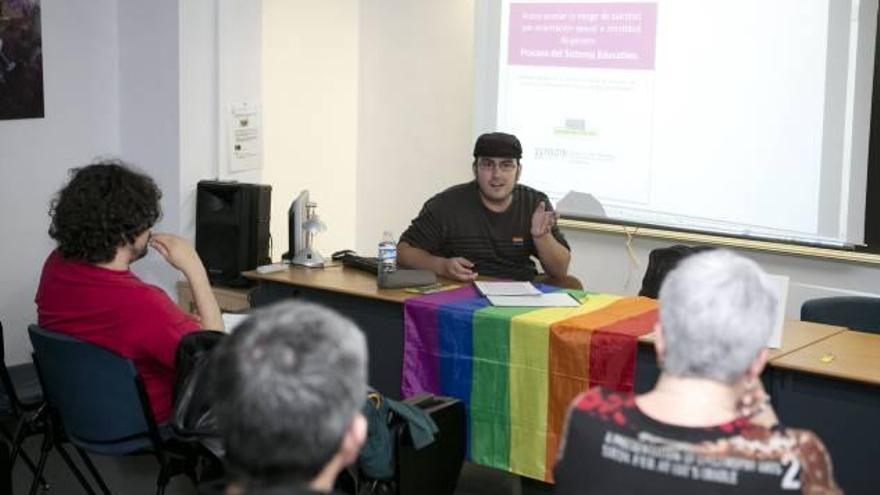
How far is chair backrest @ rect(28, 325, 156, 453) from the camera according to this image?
11.0 ft

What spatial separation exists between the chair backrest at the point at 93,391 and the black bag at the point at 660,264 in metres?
2.11

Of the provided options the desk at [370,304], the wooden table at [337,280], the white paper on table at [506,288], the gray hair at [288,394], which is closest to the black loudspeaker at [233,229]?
the wooden table at [337,280]

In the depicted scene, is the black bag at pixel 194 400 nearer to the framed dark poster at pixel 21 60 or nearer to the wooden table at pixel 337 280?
the wooden table at pixel 337 280

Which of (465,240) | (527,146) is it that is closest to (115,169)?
(465,240)

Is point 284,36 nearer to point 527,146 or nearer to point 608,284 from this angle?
point 527,146

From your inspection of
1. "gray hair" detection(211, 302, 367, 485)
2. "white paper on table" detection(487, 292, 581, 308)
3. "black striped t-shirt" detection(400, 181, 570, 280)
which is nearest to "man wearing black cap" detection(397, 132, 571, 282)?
"black striped t-shirt" detection(400, 181, 570, 280)

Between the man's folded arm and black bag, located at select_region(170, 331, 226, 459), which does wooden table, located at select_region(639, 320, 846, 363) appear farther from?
black bag, located at select_region(170, 331, 226, 459)

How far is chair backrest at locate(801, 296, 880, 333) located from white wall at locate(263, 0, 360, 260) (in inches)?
130

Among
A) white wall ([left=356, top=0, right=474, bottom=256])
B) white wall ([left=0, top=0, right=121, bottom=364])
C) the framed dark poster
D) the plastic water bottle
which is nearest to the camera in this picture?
the plastic water bottle

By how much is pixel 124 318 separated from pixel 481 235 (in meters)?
1.88

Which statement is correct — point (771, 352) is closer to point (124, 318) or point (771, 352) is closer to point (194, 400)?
point (194, 400)

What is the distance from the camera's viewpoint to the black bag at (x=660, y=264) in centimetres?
462

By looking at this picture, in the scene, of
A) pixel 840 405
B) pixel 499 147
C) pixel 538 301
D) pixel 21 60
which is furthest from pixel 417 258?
pixel 21 60

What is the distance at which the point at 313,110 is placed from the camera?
6.91m
